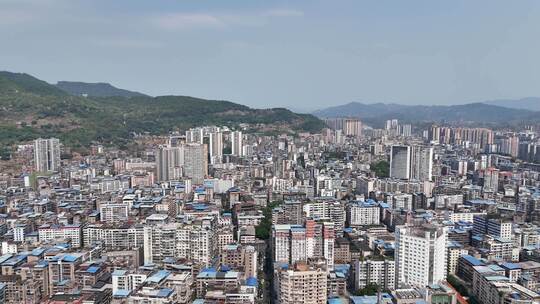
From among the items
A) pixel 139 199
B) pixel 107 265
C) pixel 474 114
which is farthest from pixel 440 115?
pixel 107 265

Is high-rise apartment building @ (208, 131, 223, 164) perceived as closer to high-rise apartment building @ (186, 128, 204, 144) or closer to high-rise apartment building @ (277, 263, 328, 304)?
high-rise apartment building @ (186, 128, 204, 144)

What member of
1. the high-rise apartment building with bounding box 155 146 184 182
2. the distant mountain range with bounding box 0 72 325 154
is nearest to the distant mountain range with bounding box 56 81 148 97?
the distant mountain range with bounding box 0 72 325 154

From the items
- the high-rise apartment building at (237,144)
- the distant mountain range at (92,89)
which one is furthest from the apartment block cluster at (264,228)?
the distant mountain range at (92,89)

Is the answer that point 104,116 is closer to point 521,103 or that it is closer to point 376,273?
point 376,273

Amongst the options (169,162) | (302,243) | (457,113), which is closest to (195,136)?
(169,162)

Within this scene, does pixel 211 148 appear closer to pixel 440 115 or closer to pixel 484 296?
pixel 484 296

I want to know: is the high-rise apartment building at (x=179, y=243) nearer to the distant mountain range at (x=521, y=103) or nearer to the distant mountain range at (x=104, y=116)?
the distant mountain range at (x=104, y=116)
